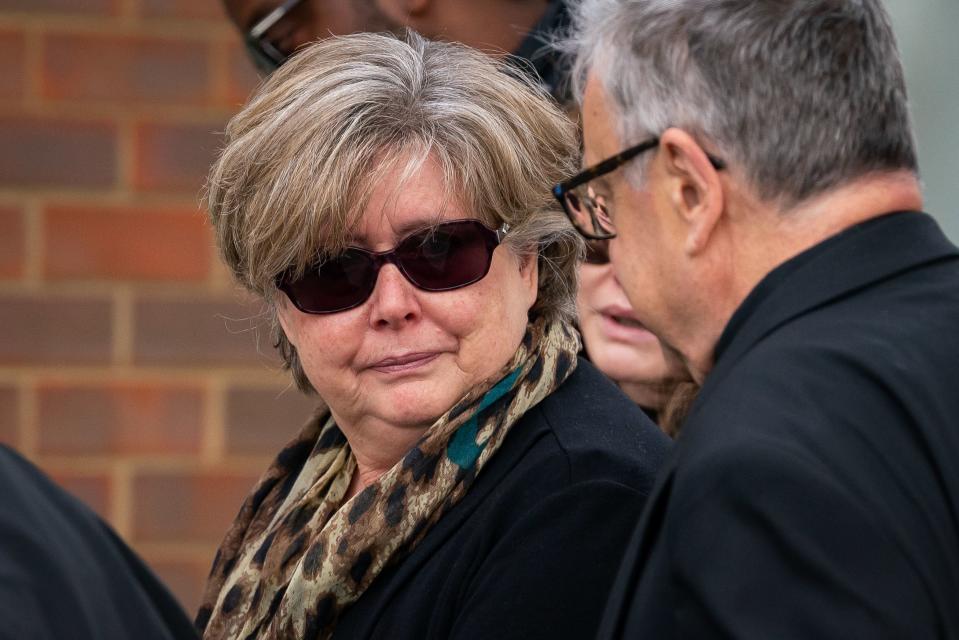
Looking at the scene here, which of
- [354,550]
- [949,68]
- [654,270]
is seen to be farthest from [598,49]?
[949,68]

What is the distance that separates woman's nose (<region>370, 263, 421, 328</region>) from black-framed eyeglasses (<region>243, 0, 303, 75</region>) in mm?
978

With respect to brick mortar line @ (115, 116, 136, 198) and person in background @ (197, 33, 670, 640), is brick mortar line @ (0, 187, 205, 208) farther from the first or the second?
person in background @ (197, 33, 670, 640)

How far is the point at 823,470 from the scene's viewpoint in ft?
4.36

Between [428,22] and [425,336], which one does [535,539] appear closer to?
[425,336]

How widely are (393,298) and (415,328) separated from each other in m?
0.06

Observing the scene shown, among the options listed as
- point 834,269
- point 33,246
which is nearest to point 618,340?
point 834,269

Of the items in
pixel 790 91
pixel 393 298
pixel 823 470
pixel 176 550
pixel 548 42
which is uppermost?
pixel 790 91

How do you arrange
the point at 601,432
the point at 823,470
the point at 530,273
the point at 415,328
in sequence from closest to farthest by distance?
the point at 823,470
the point at 601,432
the point at 415,328
the point at 530,273

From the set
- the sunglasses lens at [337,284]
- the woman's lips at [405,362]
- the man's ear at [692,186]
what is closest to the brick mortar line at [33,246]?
the sunglasses lens at [337,284]

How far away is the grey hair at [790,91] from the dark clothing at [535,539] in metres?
0.61

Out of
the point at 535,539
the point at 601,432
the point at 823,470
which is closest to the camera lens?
the point at 823,470

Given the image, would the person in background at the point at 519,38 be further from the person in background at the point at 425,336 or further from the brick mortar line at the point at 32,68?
the brick mortar line at the point at 32,68

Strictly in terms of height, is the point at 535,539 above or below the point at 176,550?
above

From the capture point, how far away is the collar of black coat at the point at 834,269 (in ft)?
4.90
